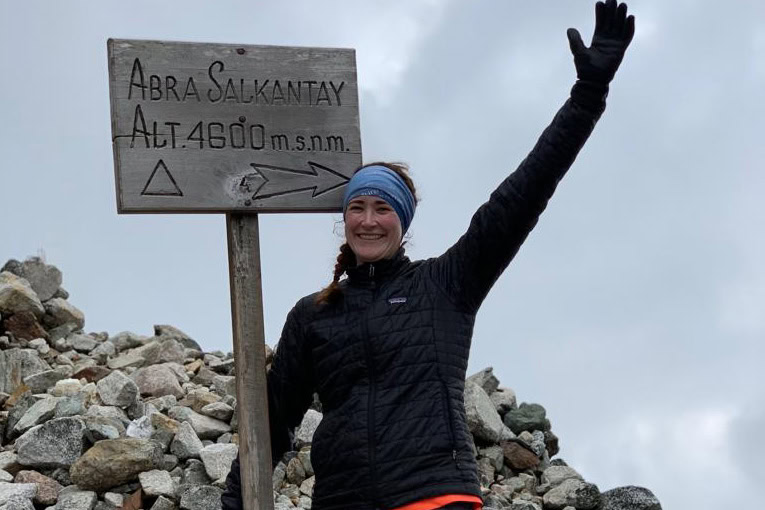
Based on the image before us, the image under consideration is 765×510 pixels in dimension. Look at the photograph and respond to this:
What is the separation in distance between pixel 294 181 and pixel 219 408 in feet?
18.0

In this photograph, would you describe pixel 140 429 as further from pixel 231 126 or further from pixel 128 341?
pixel 231 126

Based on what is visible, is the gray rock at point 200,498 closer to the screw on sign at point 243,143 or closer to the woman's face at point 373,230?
the screw on sign at point 243,143

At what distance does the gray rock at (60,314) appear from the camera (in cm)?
1439

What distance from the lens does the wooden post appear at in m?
5.54

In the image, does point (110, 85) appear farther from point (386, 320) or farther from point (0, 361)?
point (0, 361)

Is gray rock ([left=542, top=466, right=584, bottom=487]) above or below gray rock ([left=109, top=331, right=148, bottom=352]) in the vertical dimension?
below

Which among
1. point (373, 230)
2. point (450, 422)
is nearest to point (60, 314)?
point (373, 230)

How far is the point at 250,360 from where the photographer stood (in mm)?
5609

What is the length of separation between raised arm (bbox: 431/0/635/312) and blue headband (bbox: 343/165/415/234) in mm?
393

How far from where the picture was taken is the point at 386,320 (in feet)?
15.9

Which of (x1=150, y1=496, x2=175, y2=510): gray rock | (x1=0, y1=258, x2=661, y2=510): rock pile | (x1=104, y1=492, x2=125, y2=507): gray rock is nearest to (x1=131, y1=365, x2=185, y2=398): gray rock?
(x1=0, y1=258, x2=661, y2=510): rock pile

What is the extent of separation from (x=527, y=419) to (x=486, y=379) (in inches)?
26.0

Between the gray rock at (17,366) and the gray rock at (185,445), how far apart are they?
2997 millimetres

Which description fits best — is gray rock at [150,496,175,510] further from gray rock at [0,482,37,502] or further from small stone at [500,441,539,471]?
small stone at [500,441,539,471]
